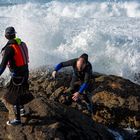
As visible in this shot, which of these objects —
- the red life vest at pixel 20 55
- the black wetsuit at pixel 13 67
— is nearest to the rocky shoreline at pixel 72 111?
the black wetsuit at pixel 13 67

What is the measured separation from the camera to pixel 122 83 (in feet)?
38.6

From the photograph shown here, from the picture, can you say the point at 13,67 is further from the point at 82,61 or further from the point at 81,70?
the point at 81,70

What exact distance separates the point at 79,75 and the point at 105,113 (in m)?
1.57

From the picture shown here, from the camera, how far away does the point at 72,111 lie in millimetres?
9172

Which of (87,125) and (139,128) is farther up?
(87,125)

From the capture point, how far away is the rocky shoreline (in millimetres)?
8250

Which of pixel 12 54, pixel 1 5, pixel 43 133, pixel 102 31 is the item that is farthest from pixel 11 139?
pixel 1 5

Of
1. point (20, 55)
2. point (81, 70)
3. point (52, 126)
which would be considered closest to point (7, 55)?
point (20, 55)

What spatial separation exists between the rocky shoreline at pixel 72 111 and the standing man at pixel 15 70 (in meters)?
0.30

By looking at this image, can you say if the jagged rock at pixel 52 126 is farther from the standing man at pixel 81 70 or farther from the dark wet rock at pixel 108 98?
the dark wet rock at pixel 108 98

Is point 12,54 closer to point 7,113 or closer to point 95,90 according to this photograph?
point 7,113

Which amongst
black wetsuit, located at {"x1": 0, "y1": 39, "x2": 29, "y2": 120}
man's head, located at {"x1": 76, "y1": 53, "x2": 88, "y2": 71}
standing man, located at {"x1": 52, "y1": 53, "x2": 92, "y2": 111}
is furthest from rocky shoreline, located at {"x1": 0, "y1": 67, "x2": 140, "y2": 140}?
man's head, located at {"x1": 76, "y1": 53, "x2": 88, "y2": 71}

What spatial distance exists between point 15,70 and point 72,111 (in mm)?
1684

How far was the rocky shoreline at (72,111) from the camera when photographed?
8250mm
